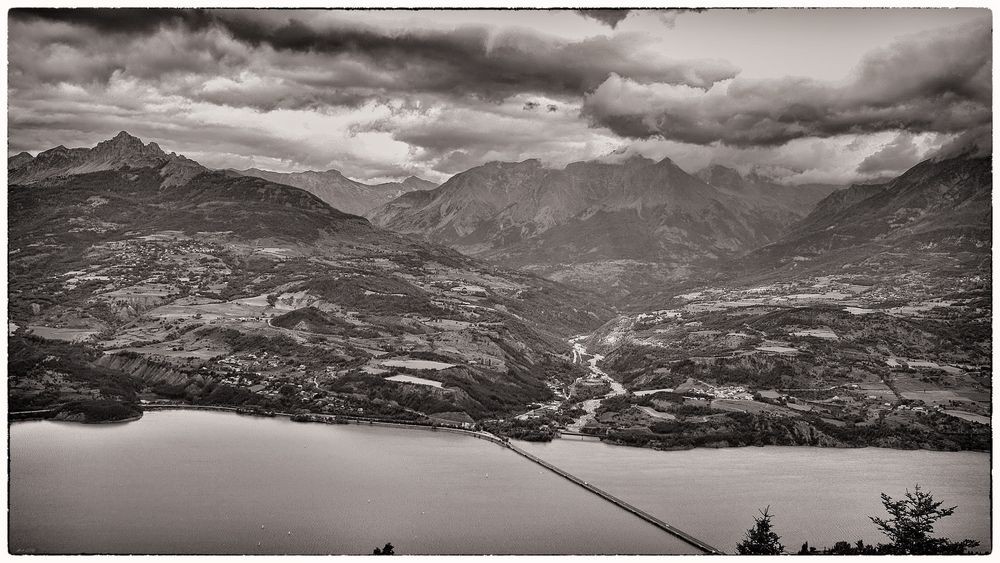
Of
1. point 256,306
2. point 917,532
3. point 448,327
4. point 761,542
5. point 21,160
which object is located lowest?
point 761,542

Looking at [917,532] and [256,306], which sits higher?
[256,306]

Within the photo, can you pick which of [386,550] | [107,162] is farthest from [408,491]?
[107,162]

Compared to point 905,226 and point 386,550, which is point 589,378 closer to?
point 386,550

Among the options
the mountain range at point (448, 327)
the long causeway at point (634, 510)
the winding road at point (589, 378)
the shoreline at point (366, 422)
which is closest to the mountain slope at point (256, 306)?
the mountain range at point (448, 327)

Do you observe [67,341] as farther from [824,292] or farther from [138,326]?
[824,292]

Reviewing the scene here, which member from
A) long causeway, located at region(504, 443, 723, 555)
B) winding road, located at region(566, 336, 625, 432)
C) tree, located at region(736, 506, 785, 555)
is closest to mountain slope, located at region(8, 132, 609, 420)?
winding road, located at region(566, 336, 625, 432)

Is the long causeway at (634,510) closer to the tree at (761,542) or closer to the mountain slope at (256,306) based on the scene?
the tree at (761,542)

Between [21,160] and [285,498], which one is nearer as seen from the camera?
[285,498]
